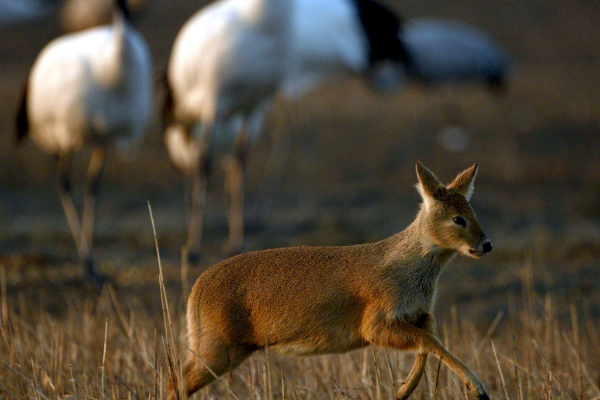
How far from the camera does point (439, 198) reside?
268 centimetres

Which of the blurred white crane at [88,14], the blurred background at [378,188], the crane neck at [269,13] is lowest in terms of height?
the blurred background at [378,188]

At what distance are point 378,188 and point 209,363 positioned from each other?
25.7ft

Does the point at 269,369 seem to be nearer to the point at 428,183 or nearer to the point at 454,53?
the point at 428,183

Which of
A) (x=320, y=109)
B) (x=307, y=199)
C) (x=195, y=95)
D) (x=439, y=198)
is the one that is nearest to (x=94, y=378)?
(x=439, y=198)

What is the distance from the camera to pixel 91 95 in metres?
7.11

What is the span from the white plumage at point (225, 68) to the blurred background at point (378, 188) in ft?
3.26

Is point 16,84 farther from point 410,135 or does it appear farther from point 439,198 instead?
point 439,198

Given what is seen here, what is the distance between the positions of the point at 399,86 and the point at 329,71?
11185 mm

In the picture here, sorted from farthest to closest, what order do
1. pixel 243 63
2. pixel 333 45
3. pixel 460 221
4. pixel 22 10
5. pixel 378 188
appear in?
pixel 22 10 → pixel 378 188 → pixel 333 45 → pixel 243 63 → pixel 460 221

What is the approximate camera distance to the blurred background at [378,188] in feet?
23.3

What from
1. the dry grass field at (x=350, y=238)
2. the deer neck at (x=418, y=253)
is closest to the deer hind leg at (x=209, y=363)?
the dry grass field at (x=350, y=238)

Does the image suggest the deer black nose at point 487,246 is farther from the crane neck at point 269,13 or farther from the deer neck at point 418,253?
the crane neck at point 269,13

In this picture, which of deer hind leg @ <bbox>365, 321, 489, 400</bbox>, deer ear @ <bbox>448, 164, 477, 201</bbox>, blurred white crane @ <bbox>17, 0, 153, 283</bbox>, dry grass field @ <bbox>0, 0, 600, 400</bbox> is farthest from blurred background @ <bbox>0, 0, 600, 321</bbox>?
deer hind leg @ <bbox>365, 321, 489, 400</bbox>

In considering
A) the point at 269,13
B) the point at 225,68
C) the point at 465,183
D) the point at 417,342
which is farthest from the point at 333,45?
the point at 417,342
